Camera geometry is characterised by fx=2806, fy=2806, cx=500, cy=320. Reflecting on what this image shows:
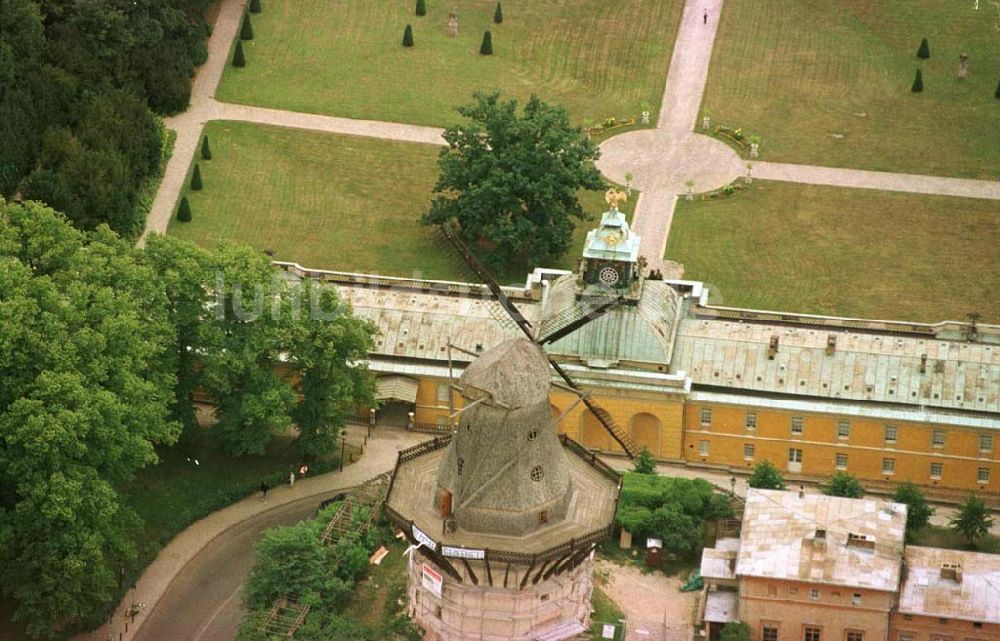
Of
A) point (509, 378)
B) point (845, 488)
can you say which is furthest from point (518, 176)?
point (509, 378)

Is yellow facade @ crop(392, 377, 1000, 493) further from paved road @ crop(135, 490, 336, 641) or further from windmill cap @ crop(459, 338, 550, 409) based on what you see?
windmill cap @ crop(459, 338, 550, 409)

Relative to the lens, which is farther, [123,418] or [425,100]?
[425,100]

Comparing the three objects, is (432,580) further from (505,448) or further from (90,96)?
(90,96)

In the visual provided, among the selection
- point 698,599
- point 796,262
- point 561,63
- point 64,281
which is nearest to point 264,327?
point 64,281

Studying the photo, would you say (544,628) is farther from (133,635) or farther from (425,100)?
(425,100)

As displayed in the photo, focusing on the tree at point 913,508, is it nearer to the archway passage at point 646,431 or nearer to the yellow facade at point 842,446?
the yellow facade at point 842,446

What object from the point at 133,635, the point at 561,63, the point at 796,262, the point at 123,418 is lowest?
the point at 133,635
